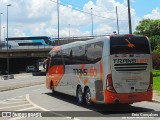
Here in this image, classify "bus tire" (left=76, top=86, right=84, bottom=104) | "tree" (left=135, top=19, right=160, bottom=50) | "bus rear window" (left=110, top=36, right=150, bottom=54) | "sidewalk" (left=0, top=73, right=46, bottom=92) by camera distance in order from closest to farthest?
"bus rear window" (left=110, top=36, right=150, bottom=54)
"bus tire" (left=76, top=86, right=84, bottom=104)
"sidewalk" (left=0, top=73, right=46, bottom=92)
"tree" (left=135, top=19, right=160, bottom=50)

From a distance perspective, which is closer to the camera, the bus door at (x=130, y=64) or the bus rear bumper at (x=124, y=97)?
the bus rear bumper at (x=124, y=97)

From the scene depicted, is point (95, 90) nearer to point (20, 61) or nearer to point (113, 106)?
point (113, 106)

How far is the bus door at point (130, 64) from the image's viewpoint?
16.4 metres

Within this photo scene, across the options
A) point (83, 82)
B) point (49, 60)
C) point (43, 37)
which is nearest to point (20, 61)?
point (43, 37)

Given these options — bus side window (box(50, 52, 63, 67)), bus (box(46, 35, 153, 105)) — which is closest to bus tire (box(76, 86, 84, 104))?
bus (box(46, 35, 153, 105))

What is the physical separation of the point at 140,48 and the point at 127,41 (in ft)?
2.20

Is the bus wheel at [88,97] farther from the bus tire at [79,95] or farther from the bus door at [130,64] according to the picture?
the bus door at [130,64]

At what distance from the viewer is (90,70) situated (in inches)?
715

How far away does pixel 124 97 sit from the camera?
1639cm

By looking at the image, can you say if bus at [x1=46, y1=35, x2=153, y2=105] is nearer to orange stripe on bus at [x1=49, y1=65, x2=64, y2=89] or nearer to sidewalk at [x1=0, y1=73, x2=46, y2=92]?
orange stripe on bus at [x1=49, y1=65, x2=64, y2=89]

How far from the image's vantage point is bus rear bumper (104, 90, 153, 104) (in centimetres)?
1620

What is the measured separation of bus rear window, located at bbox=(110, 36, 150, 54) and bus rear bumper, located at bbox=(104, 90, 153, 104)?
1.74 metres

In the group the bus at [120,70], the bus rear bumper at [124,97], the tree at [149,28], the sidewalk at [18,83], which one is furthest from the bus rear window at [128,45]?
the tree at [149,28]

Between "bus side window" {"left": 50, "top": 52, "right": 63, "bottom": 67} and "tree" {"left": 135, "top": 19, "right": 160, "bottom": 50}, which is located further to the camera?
"tree" {"left": 135, "top": 19, "right": 160, "bottom": 50}
